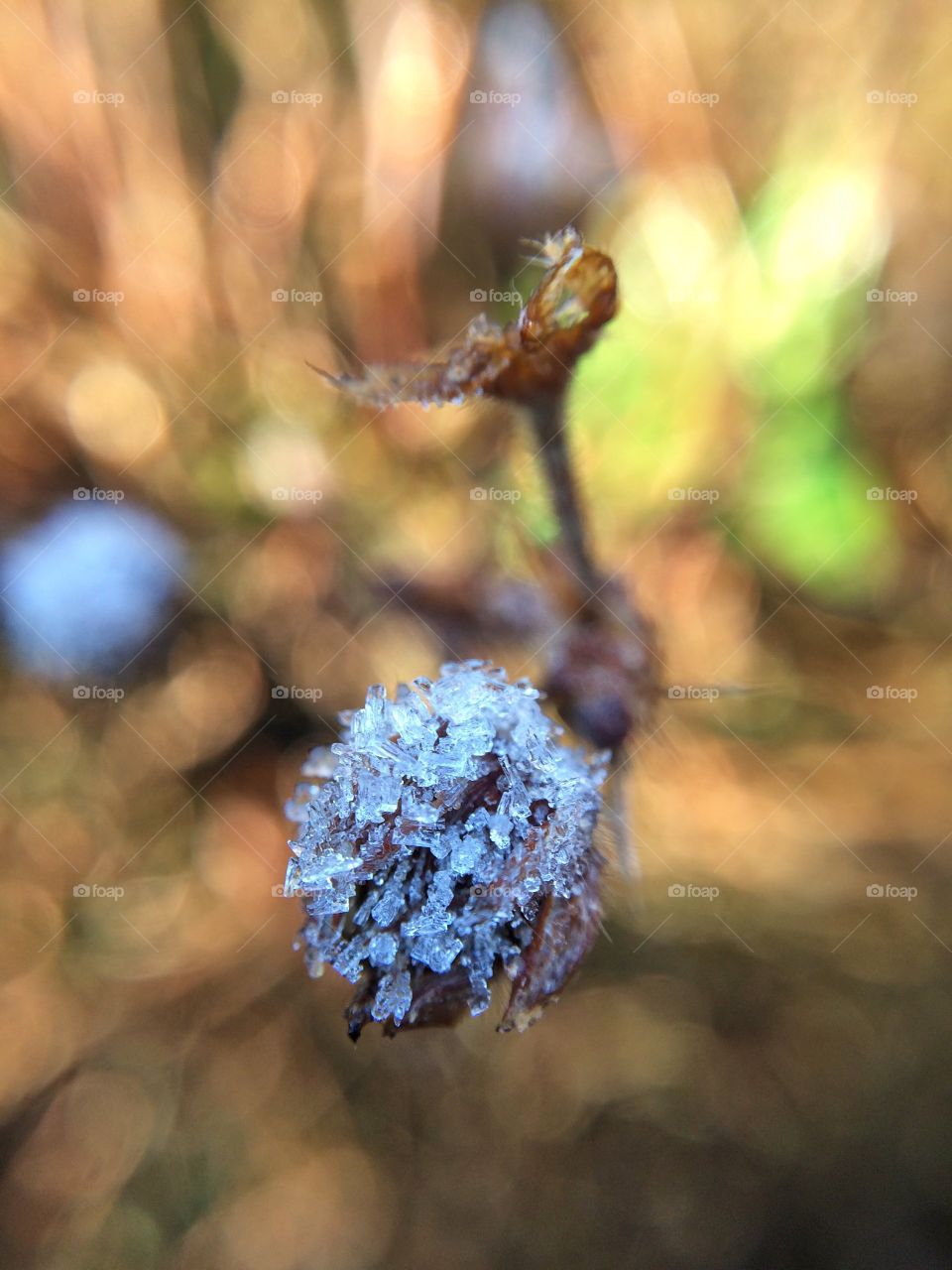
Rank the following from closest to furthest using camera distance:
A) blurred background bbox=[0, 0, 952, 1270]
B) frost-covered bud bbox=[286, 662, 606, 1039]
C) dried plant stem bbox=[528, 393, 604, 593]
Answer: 1. frost-covered bud bbox=[286, 662, 606, 1039]
2. dried plant stem bbox=[528, 393, 604, 593]
3. blurred background bbox=[0, 0, 952, 1270]

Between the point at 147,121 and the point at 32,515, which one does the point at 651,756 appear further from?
the point at 147,121

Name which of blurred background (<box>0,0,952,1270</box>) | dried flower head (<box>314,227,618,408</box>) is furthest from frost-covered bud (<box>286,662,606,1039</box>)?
blurred background (<box>0,0,952,1270</box>)

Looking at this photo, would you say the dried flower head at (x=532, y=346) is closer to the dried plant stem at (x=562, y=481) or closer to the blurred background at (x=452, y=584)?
the dried plant stem at (x=562, y=481)

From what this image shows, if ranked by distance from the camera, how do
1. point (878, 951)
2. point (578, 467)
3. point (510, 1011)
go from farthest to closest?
point (878, 951) → point (578, 467) → point (510, 1011)

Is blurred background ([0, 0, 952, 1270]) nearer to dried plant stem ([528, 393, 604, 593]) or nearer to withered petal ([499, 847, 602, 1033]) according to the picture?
dried plant stem ([528, 393, 604, 593])

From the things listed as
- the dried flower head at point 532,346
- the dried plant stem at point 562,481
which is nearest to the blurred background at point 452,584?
the dried plant stem at point 562,481

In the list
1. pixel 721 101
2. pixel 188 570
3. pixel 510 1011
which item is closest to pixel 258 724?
pixel 188 570

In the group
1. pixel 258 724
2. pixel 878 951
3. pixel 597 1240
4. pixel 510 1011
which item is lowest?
pixel 597 1240
